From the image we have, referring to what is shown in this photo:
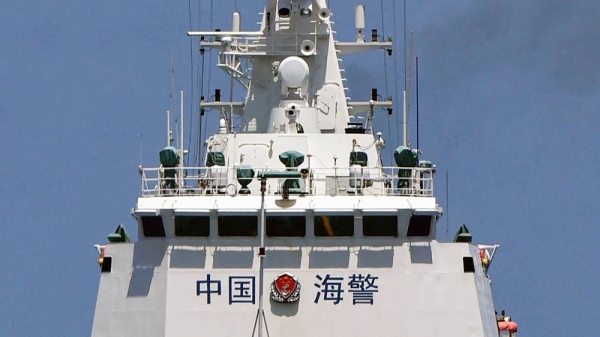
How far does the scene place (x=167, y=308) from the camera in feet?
175

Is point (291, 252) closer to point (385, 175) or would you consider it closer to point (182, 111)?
point (385, 175)

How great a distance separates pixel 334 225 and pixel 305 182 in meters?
1.93

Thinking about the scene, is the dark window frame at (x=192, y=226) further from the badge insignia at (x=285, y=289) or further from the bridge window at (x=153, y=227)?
the badge insignia at (x=285, y=289)

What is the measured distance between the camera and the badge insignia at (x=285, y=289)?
2084 inches

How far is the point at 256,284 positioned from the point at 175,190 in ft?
13.1

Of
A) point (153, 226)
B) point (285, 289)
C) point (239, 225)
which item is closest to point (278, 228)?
point (239, 225)

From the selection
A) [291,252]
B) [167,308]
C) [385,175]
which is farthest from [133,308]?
[385,175]

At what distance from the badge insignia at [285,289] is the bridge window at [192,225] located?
2.39 m

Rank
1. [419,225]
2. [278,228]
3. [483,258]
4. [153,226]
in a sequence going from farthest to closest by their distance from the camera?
[483,258] → [153,226] → [419,225] → [278,228]

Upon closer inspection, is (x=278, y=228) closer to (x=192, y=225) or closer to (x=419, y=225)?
(x=192, y=225)

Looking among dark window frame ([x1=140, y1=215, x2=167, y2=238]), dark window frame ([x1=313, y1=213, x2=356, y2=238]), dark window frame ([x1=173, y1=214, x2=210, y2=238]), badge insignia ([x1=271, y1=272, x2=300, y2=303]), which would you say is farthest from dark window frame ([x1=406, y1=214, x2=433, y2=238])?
dark window frame ([x1=140, y1=215, x2=167, y2=238])

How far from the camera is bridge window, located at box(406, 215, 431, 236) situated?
53719 millimetres

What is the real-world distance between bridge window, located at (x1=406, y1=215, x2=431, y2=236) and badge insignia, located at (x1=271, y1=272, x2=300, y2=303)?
11.4 ft

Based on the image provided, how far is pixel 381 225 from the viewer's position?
176 ft
